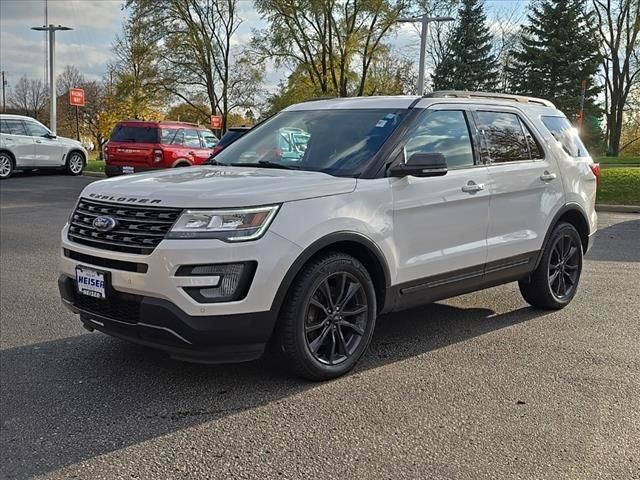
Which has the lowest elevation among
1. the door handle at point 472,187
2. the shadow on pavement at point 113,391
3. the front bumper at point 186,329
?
the shadow on pavement at point 113,391

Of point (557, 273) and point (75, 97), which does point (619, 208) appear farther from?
point (75, 97)

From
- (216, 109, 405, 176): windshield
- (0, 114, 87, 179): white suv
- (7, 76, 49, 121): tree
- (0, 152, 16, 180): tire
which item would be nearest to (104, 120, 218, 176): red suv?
(0, 114, 87, 179): white suv

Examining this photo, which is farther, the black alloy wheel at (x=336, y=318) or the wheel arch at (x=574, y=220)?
the wheel arch at (x=574, y=220)

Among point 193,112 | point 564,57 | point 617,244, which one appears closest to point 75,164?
point 617,244

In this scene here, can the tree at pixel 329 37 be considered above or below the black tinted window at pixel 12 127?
above

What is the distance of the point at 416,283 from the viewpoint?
4.45 m

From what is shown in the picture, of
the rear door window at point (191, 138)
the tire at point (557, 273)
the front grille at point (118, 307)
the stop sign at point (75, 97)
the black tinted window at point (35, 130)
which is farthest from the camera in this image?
the stop sign at point (75, 97)

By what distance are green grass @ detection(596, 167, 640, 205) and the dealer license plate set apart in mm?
13629

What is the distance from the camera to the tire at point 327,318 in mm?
3738

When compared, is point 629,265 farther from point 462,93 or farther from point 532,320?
point 462,93

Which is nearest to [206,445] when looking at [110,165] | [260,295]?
[260,295]

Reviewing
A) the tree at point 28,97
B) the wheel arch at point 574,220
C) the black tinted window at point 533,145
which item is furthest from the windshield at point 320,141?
the tree at point 28,97

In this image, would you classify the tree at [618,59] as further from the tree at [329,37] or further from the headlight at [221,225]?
the headlight at [221,225]

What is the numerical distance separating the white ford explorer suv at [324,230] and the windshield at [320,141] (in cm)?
2
